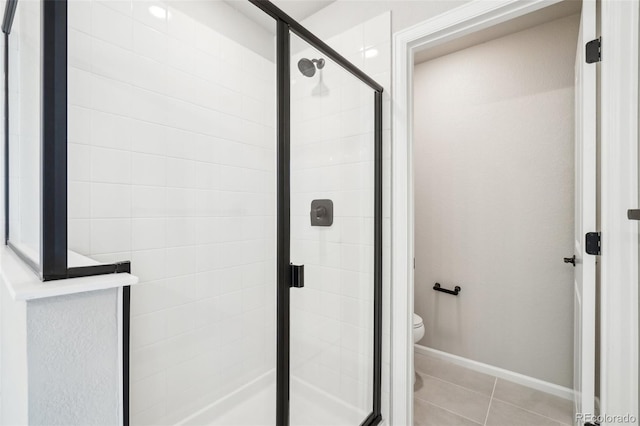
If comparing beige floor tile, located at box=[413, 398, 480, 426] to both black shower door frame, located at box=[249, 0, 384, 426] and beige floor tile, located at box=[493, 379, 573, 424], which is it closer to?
beige floor tile, located at box=[493, 379, 573, 424]

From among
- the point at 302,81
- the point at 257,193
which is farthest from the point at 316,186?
the point at 257,193

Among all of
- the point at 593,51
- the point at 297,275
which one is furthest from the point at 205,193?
the point at 593,51

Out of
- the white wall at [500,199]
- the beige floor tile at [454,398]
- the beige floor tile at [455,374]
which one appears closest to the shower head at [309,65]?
the white wall at [500,199]

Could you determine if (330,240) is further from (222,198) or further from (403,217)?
(222,198)

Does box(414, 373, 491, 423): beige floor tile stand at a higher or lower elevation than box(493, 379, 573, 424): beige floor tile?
lower

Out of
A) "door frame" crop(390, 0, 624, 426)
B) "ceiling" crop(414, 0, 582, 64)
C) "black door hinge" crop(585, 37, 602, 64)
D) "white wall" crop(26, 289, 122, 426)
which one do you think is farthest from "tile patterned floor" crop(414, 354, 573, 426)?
"ceiling" crop(414, 0, 582, 64)

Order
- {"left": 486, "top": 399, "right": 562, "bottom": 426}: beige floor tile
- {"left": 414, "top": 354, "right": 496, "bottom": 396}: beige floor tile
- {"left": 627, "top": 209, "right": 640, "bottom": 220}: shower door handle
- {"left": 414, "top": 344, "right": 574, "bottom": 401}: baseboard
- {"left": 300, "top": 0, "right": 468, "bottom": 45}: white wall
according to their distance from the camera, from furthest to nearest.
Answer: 1. {"left": 414, "top": 354, "right": 496, "bottom": 396}: beige floor tile
2. {"left": 414, "top": 344, "right": 574, "bottom": 401}: baseboard
3. {"left": 486, "top": 399, "right": 562, "bottom": 426}: beige floor tile
4. {"left": 300, "top": 0, "right": 468, "bottom": 45}: white wall
5. {"left": 627, "top": 209, "right": 640, "bottom": 220}: shower door handle

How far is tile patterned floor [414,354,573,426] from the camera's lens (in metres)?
1.72

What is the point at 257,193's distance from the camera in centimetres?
191

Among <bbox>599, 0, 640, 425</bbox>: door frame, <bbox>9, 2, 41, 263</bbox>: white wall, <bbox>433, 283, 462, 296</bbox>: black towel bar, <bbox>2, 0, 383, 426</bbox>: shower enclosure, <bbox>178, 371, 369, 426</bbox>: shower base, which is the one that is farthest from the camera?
<bbox>433, 283, 462, 296</bbox>: black towel bar

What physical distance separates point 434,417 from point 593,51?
76.5 inches

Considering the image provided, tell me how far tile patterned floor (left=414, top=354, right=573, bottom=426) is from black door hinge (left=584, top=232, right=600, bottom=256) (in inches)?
46.3

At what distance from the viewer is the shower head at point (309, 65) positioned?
1141 mm

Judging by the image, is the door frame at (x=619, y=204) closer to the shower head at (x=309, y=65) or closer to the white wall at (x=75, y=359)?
the shower head at (x=309, y=65)
